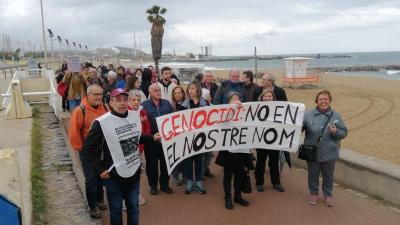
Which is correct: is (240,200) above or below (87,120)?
below

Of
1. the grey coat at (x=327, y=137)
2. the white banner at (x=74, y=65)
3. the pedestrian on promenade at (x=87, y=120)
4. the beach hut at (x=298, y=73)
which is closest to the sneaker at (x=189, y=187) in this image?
the pedestrian on promenade at (x=87, y=120)

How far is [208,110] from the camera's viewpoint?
633 cm

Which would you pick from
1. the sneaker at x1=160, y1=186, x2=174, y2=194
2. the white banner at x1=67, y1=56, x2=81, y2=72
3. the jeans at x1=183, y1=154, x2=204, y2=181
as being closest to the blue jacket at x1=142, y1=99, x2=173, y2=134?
the jeans at x1=183, y1=154, x2=204, y2=181

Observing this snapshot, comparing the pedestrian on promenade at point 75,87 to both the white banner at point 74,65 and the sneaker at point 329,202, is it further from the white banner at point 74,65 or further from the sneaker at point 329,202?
the sneaker at point 329,202

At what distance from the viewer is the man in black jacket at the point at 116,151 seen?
4.20 metres

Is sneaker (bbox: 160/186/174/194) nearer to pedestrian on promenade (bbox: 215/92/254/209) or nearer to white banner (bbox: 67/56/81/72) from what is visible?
pedestrian on promenade (bbox: 215/92/254/209)

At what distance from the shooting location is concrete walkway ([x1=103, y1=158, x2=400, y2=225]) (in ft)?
18.2

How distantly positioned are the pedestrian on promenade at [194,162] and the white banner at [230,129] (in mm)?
310

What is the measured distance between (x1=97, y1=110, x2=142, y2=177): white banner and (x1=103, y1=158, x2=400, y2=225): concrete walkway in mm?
1399

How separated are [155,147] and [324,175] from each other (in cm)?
249

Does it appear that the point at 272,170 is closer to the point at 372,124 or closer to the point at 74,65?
the point at 74,65

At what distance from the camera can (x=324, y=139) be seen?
19.7ft

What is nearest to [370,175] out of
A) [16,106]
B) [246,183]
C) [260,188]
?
[260,188]

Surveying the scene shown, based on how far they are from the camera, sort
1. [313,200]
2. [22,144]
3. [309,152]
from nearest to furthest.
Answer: [309,152]
[313,200]
[22,144]
